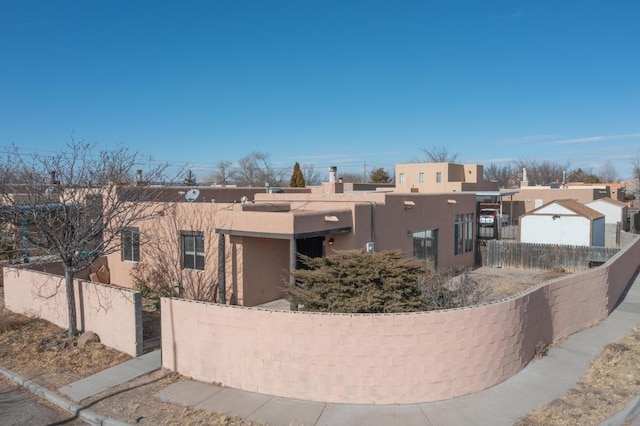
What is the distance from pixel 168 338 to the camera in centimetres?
912

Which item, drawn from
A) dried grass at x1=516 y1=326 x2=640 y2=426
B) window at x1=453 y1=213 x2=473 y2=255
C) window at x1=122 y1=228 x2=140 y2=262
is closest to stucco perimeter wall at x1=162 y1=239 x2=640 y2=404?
dried grass at x1=516 y1=326 x2=640 y2=426

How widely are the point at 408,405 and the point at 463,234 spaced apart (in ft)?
49.8

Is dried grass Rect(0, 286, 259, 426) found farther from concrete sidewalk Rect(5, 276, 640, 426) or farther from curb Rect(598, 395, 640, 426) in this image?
curb Rect(598, 395, 640, 426)

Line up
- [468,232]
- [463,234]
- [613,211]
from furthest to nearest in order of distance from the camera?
[613,211] → [468,232] → [463,234]

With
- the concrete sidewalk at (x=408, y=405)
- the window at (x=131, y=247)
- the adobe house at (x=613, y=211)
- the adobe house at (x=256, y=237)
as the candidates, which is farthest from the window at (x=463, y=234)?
the window at (x=131, y=247)

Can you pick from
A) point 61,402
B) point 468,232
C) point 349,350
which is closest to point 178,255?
point 61,402

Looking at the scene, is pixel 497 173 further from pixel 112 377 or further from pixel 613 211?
pixel 112 377

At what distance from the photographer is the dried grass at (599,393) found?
24.2 feet

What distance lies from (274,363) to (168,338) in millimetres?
2366

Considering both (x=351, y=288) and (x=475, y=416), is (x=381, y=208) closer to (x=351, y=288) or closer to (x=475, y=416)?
(x=351, y=288)

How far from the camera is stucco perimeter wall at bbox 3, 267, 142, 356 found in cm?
993

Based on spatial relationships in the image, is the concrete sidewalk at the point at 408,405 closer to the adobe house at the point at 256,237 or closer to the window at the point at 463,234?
the adobe house at the point at 256,237

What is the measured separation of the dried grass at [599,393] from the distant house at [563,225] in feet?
45.0

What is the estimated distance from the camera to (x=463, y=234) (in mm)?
21891
